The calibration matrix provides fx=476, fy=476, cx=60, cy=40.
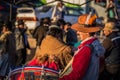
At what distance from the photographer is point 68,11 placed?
24344 millimetres

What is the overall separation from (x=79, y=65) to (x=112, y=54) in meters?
3.33

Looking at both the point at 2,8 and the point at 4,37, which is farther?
the point at 2,8

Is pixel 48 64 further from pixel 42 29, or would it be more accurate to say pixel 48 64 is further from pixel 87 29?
pixel 42 29

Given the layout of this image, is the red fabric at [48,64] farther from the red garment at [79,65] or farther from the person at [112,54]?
the person at [112,54]

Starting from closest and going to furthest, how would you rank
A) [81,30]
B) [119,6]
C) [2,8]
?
[81,30]
[2,8]
[119,6]

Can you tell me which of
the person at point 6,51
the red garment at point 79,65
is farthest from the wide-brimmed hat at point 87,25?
the person at point 6,51

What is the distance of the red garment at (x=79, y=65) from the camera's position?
4.14m

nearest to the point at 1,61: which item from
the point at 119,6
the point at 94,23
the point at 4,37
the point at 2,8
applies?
the point at 4,37

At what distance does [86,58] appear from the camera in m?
4.21

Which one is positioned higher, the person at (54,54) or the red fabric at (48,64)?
the person at (54,54)

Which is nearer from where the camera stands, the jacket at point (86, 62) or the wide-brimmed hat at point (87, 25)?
the jacket at point (86, 62)

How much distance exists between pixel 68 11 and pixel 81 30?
1971 cm

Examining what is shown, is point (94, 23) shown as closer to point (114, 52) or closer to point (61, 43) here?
point (61, 43)

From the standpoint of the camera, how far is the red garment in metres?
4.14
